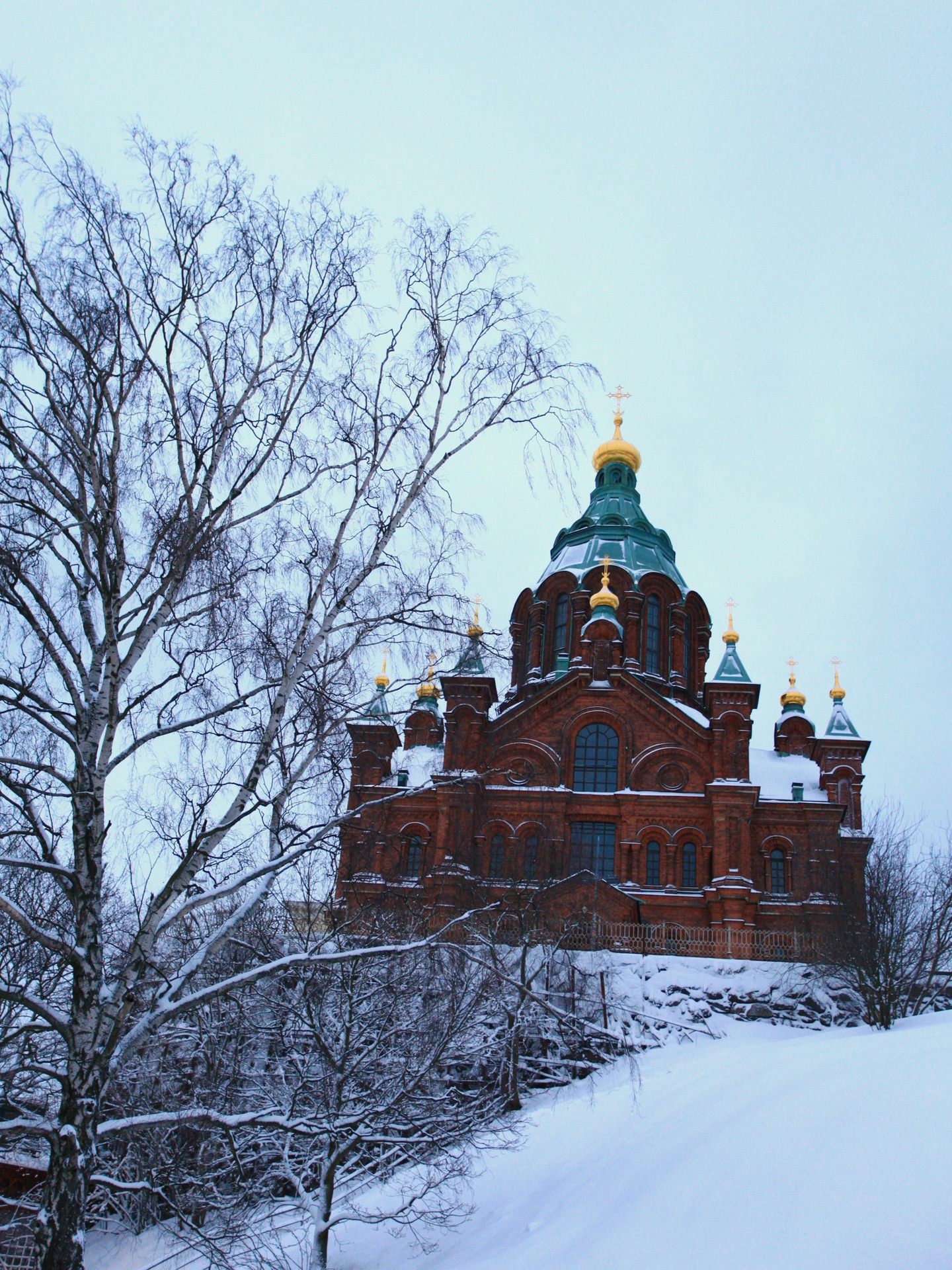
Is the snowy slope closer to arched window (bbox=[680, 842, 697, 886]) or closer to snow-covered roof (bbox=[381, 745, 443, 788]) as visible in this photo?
arched window (bbox=[680, 842, 697, 886])

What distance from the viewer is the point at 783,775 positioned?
33219mm

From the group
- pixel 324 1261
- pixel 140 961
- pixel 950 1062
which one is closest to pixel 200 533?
pixel 140 961

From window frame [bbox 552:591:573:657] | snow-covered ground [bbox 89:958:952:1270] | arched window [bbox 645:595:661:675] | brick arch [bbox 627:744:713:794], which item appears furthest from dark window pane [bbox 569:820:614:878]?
snow-covered ground [bbox 89:958:952:1270]

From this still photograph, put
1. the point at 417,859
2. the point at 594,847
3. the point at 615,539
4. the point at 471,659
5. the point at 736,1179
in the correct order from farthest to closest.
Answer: the point at 615,539
the point at 417,859
the point at 594,847
the point at 471,659
the point at 736,1179

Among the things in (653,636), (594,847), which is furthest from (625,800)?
(653,636)

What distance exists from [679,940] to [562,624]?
604 inches

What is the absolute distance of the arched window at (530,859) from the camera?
92.2ft

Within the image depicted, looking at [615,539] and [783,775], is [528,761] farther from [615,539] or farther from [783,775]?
[615,539]

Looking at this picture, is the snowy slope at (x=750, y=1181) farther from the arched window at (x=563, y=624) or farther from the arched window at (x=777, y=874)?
the arched window at (x=563, y=624)

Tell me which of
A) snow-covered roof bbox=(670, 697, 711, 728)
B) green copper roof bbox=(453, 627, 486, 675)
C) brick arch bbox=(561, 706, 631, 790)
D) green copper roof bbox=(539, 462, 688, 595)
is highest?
green copper roof bbox=(539, 462, 688, 595)

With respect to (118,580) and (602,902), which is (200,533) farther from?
(602,902)

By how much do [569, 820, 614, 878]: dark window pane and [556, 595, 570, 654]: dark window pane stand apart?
8301 millimetres

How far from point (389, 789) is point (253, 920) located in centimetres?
1842

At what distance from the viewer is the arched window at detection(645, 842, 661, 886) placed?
29.7 metres
